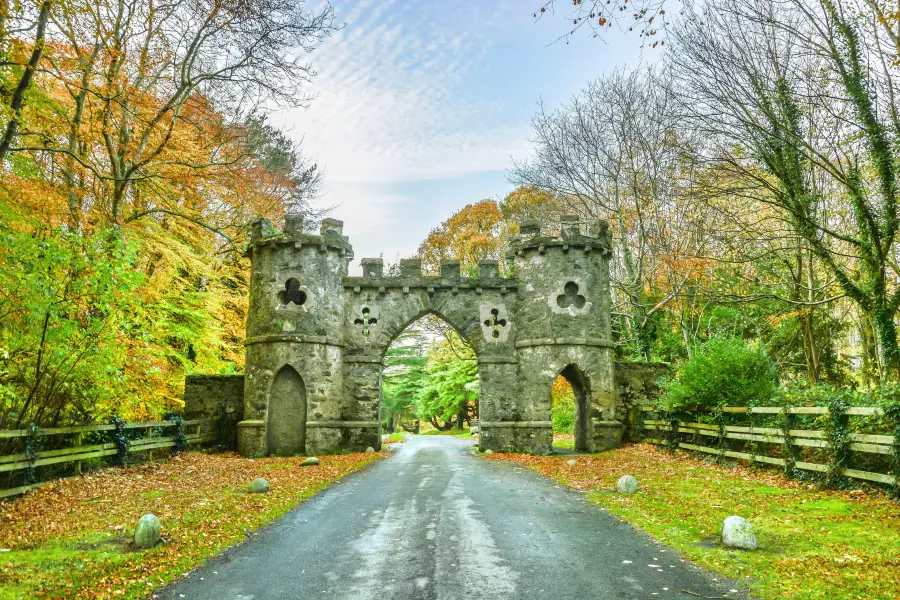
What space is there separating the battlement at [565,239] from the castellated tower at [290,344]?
5.92 m

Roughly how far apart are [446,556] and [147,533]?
322cm

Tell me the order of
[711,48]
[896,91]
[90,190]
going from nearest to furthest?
[896,91], [711,48], [90,190]

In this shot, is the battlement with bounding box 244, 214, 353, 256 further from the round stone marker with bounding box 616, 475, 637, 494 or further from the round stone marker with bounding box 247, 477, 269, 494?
the round stone marker with bounding box 616, 475, 637, 494

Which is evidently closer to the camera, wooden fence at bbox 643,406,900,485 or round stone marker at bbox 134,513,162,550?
round stone marker at bbox 134,513,162,550

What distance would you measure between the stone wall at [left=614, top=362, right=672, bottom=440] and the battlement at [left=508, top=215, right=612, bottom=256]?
12.7ft

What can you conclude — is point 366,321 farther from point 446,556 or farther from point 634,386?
point 446,556

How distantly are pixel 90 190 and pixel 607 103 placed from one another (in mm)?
17477

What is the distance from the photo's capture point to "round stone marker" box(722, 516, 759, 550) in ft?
20.5

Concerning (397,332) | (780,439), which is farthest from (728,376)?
(397,332)

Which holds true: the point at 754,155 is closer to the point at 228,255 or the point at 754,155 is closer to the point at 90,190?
the point at 90,190

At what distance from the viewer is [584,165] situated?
2280cm

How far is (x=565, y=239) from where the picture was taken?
1825 cm

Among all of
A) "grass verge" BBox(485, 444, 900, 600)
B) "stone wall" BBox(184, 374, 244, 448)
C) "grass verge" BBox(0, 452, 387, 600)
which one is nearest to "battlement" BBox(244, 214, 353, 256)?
"stone wall" BBox(184, 374, 244, 448)

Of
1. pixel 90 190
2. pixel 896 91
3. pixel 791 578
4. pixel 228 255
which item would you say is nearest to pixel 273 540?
pixel 791 578
